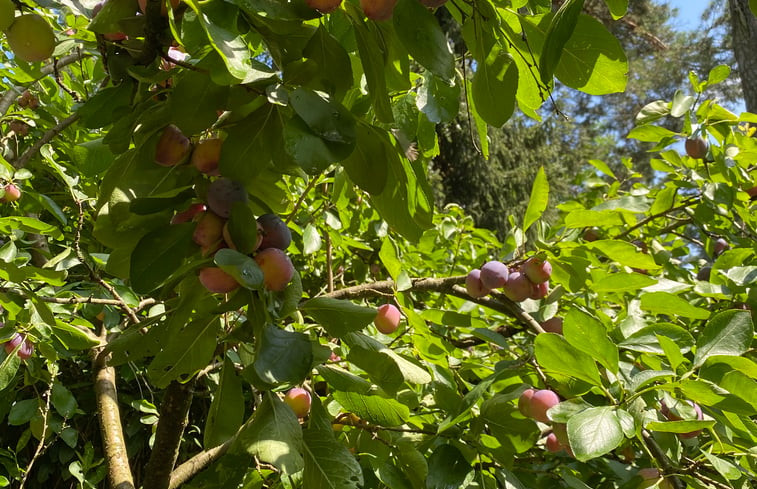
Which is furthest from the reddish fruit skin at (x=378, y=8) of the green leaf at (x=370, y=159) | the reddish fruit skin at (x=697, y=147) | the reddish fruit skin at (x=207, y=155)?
the reddish fruit skin at (x=697, y=147)

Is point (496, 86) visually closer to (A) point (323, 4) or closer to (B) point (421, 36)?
(B) point (421, 36)

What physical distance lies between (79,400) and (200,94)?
2.18 m

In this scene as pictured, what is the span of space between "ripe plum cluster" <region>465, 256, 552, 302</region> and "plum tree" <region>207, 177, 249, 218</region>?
0.76 meters

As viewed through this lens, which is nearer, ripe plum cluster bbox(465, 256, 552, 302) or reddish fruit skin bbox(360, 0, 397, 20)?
reddish fruit skin bbox(360, 0, 397, 20)

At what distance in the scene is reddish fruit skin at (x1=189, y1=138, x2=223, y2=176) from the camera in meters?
0.66

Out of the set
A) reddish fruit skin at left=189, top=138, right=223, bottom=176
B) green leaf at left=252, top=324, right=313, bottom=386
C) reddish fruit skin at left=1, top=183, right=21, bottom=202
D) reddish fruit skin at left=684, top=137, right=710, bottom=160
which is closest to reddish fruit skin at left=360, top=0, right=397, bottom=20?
reddish fruit skin at left=189, top=138, right=223, bottom=176

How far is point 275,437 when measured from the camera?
56 centimetres

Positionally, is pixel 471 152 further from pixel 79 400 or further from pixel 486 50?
pixel 486 50

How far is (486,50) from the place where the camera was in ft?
2.13

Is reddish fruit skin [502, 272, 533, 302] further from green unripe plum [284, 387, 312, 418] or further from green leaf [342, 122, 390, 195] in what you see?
green leaf [342, 122, 390, 195]

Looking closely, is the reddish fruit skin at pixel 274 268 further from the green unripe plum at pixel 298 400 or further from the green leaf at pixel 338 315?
the green unripe plum at pixel 298 400

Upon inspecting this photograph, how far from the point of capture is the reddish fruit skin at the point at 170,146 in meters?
0.65

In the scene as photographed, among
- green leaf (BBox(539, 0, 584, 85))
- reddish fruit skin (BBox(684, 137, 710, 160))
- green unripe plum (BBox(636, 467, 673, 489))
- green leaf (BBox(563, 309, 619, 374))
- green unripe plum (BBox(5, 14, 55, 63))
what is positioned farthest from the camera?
reddish fruit skin (BBox(684, 137, 710, 160))

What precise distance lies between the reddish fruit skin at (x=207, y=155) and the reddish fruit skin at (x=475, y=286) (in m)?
0.75
